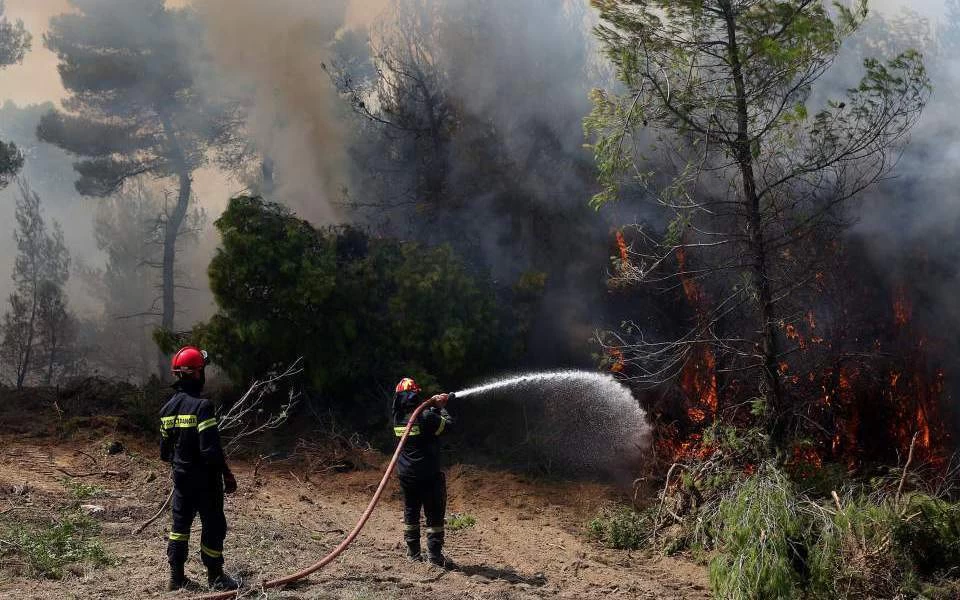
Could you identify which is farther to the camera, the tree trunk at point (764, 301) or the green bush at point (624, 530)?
the green bush at point (624, 530)

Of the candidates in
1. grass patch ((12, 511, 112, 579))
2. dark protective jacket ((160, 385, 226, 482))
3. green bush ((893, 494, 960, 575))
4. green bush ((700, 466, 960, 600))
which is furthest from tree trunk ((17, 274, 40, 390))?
green bush ((893, 494, 960, 575))

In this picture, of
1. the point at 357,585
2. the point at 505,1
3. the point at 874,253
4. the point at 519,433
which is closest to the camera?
the point at 357,585

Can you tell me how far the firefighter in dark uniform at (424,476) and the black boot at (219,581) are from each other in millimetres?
1862

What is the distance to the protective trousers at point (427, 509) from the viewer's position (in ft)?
25.0

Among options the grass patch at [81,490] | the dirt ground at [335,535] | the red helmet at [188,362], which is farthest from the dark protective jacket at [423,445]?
the grass patch at [81,490]

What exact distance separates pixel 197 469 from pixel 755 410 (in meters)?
5.83

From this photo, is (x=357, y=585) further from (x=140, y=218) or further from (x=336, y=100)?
(x=140, y=218)

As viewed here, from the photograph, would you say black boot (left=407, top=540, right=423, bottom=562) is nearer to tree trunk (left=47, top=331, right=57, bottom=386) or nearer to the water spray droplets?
the water spray droplets

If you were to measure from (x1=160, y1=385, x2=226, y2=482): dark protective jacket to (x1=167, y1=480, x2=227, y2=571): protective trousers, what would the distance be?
10 centimetres

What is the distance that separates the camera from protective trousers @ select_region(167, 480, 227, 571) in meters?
6.25

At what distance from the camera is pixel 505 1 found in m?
17.1

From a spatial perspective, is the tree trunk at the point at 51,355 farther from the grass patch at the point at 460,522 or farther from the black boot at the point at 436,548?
the black boot at the point at 436,548

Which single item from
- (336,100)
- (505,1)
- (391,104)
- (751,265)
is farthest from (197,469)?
(336,100)

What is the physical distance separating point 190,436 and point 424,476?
2.31 m
